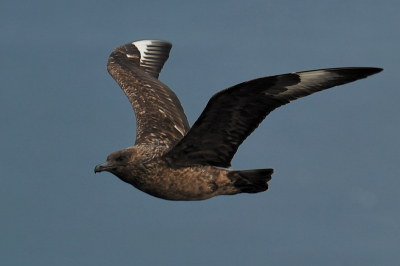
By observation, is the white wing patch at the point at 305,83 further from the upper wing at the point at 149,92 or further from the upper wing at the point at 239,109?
the upper wing at the point at 149,92

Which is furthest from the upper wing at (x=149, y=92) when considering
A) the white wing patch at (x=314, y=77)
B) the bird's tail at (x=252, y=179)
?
the white wing patch at (x=314, y=77)

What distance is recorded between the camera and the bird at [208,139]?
897 centimetres

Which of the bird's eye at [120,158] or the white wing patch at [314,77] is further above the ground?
the white wing patch at [314,77]

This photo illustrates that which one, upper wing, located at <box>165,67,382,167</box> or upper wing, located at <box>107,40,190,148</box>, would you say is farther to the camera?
upper wing, located at <box>107,40,190,148</box>

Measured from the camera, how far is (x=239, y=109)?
9.29m

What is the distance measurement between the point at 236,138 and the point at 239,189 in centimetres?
104

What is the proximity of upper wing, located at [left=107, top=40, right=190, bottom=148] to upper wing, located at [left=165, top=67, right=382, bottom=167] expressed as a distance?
110 cm

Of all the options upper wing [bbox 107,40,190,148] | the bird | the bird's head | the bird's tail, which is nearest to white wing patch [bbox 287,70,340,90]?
the bird

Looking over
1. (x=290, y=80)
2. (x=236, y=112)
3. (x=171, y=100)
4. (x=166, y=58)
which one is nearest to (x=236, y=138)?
(x=236, y=112)

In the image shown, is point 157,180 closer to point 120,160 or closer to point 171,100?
point 120,160

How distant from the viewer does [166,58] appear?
14789 millimetres

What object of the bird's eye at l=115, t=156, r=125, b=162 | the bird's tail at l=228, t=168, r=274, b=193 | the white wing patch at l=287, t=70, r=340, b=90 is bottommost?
the bird's tail at l=228, t=168, r=274, b=193

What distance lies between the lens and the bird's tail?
10258mm

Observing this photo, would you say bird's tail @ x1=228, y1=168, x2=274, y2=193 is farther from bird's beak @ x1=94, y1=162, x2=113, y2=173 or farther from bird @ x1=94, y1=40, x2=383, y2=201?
bird's beak @ x1=94, y1=162, x2=113, y2=173
